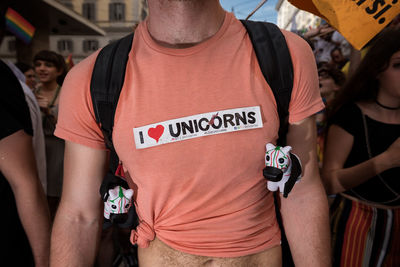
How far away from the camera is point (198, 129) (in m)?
1.05

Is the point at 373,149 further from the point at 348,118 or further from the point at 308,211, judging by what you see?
the point at 308,211

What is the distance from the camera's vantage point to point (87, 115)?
3.58ft

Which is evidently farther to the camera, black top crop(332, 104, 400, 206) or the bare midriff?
black top crop(332, 104, 400, 206)

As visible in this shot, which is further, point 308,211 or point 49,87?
point 49,87

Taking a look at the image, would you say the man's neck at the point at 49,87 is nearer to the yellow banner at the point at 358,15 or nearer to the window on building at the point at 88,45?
the yellow banner at the point at 358,15

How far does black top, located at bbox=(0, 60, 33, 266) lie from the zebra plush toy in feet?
3.94

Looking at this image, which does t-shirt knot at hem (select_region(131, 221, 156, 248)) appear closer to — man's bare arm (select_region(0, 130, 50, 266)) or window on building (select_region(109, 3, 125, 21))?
man's bare arm (select_region(0, 130, 50, 266))

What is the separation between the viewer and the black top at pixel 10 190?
134cm

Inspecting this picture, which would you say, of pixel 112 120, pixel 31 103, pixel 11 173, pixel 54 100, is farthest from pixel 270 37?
pixel 54 100

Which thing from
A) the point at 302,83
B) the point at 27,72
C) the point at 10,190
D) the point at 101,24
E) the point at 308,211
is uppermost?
the point at 302,83

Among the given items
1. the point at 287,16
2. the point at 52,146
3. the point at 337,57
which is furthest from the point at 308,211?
the point at 337,57

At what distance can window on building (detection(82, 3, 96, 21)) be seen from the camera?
3984 centimetres

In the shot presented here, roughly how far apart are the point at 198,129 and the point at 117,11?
138 feet

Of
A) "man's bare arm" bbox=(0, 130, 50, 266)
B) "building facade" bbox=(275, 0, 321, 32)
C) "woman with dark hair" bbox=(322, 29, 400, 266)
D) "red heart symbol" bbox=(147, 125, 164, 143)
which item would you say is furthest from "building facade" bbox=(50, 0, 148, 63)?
"red heart symbol" bbox=(147, 125, 164, 143)
